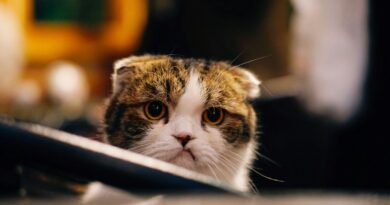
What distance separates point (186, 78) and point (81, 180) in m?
0.22

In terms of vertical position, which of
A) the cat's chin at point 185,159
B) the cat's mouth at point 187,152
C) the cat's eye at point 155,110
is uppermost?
the cat's eye at point 155,110

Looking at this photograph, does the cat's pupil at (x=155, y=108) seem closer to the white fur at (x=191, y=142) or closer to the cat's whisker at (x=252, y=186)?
the white fur at (x=191, y=142)

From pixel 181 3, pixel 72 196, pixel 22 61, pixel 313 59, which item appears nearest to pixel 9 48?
pixel 22 61

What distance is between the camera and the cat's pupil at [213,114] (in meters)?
0.73

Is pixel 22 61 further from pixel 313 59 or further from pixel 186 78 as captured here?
pixel 186 78

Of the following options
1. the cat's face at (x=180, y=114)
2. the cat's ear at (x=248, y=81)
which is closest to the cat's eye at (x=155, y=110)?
the cat's face at (x=180, y=114)

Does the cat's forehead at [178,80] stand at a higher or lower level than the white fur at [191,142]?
higher

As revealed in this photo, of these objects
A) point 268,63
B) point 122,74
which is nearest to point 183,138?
point 122,74

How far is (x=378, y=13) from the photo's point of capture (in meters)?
1.67

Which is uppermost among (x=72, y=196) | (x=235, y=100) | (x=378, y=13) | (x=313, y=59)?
(x=378, y=13)

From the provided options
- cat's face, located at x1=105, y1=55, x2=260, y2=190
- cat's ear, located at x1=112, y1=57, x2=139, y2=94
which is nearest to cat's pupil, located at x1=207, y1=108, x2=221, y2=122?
cat's face, located at x1=105, y1=55, x2=260, y2=190

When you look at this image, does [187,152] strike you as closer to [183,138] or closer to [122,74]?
[183,138]

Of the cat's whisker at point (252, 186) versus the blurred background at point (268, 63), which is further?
the blurred background at point (268, 63)

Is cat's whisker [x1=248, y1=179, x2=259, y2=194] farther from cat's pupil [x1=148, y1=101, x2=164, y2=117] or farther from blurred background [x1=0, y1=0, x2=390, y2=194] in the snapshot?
cat's pupil [x1=148, y1=101, x2=164, y2=117]
